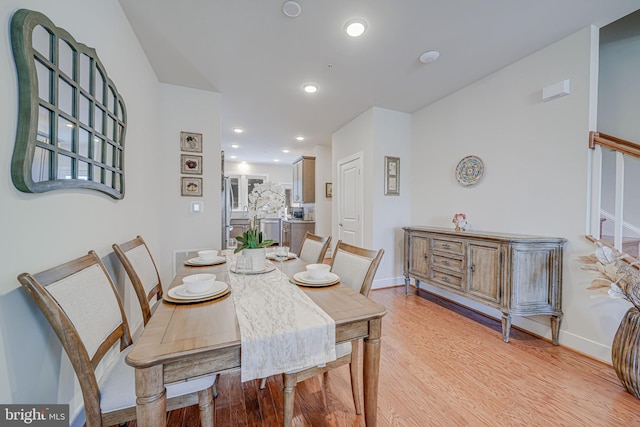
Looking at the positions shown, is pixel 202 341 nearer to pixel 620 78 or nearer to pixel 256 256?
pixel 256 256

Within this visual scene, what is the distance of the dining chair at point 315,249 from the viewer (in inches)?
79.7

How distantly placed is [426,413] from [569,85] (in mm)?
2837

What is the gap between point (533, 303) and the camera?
2137 millimetres

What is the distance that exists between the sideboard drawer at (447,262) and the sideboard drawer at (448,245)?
0.26 ft

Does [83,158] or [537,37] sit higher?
[537,37]

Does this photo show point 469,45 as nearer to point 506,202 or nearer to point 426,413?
point 506,202

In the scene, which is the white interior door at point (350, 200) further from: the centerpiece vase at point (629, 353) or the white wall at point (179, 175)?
the centerpiece vase at point (629, 353)

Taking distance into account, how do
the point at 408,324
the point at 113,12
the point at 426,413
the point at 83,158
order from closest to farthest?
the point at 83,158 → the point at 426,413 → the point at 113,12 → the point at 408,324

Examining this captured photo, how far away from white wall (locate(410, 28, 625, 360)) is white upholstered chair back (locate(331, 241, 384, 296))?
1947mm

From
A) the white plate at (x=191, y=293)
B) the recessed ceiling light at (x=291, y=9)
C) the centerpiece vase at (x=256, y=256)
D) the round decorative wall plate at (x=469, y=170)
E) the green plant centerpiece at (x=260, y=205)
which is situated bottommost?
the white plate at (x=191, y=293)

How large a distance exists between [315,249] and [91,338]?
1.47 meters

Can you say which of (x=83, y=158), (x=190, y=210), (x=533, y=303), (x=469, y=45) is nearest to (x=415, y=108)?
(x=469, y=45)

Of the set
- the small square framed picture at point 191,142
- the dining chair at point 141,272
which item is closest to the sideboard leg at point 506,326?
the dining chair at point 141,272

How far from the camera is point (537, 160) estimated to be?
233 cm
